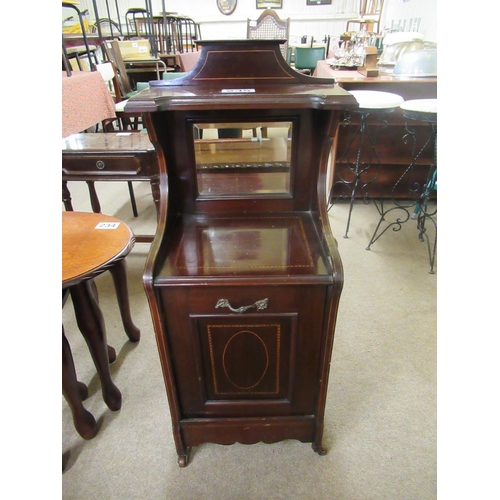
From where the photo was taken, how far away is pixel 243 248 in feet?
3.30

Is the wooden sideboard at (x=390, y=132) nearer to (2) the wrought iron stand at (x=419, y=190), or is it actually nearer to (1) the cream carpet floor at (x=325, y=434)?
(2) the wrought iron stand at (x=419, y=190)

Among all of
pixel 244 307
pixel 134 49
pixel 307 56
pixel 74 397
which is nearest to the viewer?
pixel 244 307

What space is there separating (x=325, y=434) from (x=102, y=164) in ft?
5.53

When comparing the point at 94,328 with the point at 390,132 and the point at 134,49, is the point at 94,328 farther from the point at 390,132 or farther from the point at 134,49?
the point at 134,49

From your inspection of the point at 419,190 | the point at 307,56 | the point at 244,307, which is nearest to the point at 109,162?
the point at 244,307

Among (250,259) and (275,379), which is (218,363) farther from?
(250,259)

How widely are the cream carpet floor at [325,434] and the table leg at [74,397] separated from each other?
59 mm

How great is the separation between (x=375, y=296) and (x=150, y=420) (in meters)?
1.39

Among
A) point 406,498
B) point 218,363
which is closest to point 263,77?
point 218,363

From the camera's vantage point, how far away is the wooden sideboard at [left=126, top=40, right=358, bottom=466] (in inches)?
34.6

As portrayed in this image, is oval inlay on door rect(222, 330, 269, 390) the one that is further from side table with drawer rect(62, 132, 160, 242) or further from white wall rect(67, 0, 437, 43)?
white wall rect(67, 0, 437, 43)

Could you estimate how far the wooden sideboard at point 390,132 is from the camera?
266cm

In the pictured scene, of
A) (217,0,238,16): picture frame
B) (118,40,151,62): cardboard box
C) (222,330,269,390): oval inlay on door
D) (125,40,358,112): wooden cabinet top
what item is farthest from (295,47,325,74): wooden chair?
(217,0,238,16): picture frame
